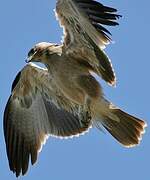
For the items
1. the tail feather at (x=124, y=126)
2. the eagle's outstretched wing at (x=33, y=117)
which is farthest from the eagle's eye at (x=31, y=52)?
the tail feather at (x=124, y=126)

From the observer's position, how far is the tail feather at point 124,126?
12.3 metres

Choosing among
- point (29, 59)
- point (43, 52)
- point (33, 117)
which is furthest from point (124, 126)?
point (33, 117)

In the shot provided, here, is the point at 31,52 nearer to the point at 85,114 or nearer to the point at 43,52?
the point at 43,52

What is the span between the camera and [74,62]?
39.7 feet

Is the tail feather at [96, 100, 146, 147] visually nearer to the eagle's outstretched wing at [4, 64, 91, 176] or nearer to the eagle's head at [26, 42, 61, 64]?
the eagle's outstretched wing at [4, 64, 91, 176]

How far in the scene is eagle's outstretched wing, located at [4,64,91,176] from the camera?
13.1 m

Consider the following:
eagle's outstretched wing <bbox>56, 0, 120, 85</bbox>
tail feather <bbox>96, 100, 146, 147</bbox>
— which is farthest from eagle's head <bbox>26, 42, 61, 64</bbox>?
tail feather <bbox>96, 100, 146, 147</bbox>

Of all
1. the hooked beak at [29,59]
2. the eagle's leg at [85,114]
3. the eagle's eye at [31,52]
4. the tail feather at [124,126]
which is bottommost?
the tail feather at [124,126]

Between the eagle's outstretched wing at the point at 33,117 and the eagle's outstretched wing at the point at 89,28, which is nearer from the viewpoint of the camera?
the eagle's outstretched wing at the point at 89,28

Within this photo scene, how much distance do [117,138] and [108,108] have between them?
52 centimetres

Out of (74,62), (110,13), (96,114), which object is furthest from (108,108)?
(110,13)

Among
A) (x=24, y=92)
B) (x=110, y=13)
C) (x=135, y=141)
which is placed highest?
(x=110, y=13)

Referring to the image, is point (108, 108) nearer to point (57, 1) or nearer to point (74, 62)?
point (74, 62)

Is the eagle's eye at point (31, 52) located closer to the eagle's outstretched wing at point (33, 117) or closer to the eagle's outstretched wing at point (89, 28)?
the eagle's outstretched wing at point (33, 117)
